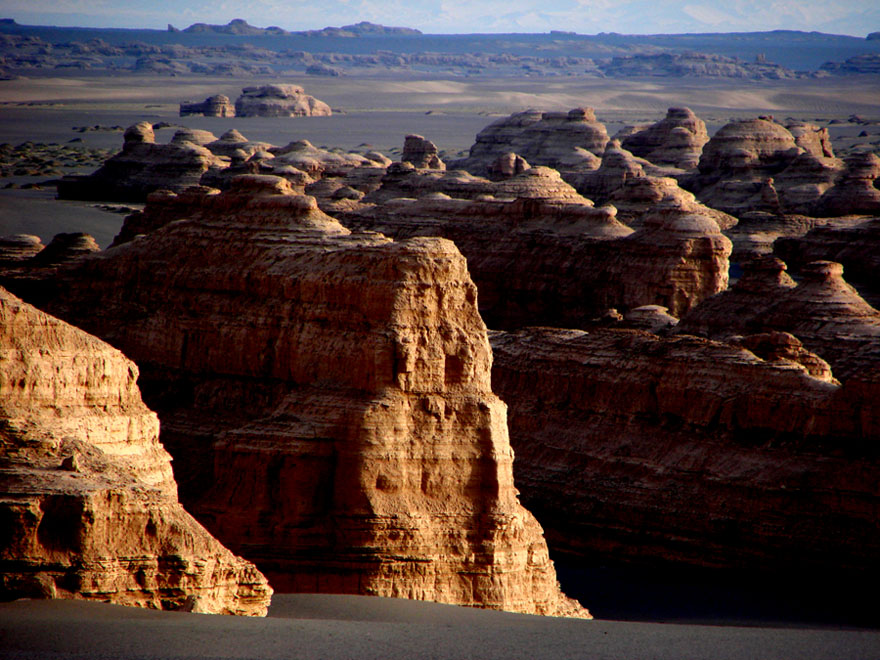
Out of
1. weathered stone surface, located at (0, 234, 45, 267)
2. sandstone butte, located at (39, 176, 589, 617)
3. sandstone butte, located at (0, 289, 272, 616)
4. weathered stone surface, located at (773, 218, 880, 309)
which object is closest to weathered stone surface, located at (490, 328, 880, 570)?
sandstone butte, located at (39, 176, 589, 617)

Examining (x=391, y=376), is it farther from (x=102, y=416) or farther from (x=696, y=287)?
(x=696, y=287)

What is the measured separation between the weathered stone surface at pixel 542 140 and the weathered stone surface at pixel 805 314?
65504mm

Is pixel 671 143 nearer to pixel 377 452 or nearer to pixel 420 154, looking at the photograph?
pixel 420 154

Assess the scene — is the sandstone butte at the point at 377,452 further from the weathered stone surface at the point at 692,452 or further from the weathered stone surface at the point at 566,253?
the weathered stone surface at the point at 566,253

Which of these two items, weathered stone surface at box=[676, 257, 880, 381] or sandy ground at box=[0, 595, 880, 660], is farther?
weathered stone surface at box=[676, 257, 880, 381]

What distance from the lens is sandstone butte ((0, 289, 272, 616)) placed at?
2041 centimetres

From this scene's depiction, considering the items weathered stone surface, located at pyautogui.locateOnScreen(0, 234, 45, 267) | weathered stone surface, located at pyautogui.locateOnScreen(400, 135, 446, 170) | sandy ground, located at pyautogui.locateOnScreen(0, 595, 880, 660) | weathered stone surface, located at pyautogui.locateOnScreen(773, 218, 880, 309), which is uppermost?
sandy ground, located at pyautogui.locateOnScreen(0, 595, 880, 660)

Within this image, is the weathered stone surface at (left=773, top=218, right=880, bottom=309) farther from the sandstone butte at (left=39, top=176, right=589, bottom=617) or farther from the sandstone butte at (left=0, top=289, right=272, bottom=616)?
the sandstone butte at (left=0, top=289, right=272, bottom=616)

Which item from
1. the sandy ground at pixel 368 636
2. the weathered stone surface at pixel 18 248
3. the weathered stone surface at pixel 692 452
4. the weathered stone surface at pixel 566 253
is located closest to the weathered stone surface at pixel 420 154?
the weathered stone surface at pixel 566 253

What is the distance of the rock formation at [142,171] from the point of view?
10600 centimetres

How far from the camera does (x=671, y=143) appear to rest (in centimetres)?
12938

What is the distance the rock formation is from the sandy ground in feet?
259

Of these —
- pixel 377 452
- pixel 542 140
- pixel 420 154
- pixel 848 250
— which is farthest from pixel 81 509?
pixel 542 140

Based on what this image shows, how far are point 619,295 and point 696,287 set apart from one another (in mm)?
2846
